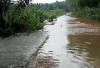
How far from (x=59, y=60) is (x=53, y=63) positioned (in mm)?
569

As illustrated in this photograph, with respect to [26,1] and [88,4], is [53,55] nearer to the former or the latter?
[26,1]

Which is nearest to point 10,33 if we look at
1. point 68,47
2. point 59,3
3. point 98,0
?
point 68,47

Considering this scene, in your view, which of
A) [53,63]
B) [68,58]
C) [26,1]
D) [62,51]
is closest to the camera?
[53,63]

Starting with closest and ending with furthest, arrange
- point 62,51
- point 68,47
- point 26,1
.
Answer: point 62,51 → point 68,47 → point 26,1

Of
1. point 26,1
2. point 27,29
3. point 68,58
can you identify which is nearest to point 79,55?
point 68,58

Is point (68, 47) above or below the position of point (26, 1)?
below

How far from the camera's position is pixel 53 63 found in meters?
9.46

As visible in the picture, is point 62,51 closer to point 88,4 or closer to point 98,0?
point 98,0

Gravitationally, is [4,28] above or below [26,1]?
below

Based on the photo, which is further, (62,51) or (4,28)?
(4,28)

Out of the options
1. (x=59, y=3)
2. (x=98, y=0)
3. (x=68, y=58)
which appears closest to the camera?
(x=68, y=58)

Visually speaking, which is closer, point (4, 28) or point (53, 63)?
point (53, 63)

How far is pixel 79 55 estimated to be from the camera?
35.6 feet

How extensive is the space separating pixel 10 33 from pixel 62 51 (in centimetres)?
540
